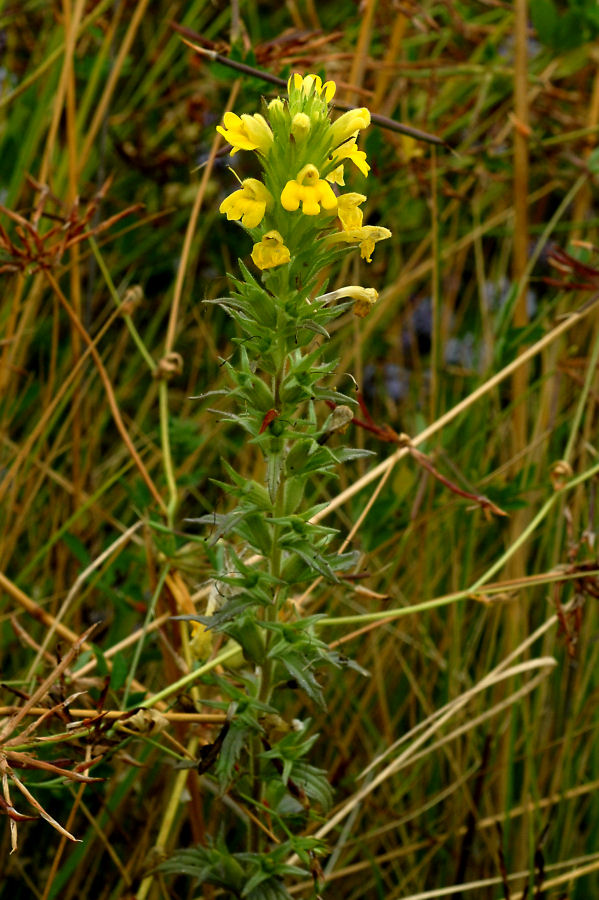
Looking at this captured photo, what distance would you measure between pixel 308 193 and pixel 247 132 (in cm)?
10

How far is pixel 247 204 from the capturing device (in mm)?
825

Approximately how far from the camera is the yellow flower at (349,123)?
0.83 meters

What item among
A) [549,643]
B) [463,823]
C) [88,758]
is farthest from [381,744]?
[88,758]

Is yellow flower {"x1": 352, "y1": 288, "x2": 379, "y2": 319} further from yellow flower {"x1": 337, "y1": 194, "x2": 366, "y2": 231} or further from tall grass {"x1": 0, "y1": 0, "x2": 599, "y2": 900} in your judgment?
tall grass {"x1": 0, "y1": 0, "x2": 599, "y2": 900}

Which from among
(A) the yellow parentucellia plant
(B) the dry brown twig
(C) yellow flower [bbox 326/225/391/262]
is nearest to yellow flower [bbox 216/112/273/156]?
(A) the yellow parentucellia plant

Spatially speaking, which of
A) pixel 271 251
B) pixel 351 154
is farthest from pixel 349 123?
pixel 271 251

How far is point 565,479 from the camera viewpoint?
1.39 meters

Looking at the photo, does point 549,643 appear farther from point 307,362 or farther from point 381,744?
point 307,362

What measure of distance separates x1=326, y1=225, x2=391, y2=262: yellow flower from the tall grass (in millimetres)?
220

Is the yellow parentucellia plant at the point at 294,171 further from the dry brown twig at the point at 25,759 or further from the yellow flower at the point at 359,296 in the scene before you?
the dry brown twig at the point at 25,759

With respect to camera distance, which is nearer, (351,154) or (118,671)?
(351,154)

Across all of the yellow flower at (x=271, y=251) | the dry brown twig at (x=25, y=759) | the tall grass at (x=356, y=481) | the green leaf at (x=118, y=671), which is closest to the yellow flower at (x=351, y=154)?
the yellow flower at (x=271, y=251)

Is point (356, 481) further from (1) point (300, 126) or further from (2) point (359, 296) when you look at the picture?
(1) point (300, 126)

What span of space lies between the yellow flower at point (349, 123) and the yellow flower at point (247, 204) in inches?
3.3
